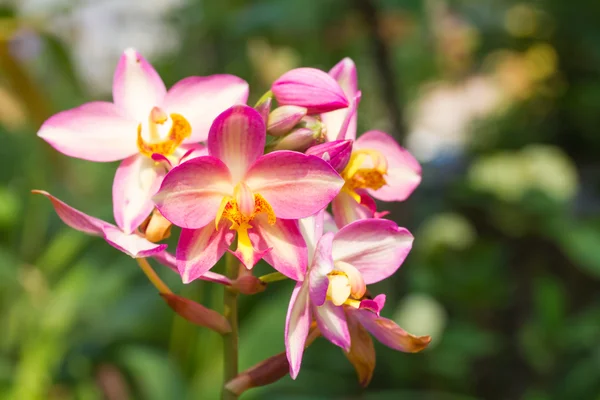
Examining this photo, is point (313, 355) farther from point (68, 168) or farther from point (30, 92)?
point (68, 168)

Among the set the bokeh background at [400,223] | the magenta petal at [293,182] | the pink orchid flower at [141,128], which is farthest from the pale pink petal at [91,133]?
the bokeh background at [400,223]

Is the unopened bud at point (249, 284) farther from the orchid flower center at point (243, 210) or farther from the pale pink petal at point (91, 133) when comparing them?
the pale pink petal at point (91, 133)

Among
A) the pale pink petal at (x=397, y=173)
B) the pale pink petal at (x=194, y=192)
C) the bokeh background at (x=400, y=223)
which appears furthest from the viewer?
the bokeh background at (x=400, y=223)

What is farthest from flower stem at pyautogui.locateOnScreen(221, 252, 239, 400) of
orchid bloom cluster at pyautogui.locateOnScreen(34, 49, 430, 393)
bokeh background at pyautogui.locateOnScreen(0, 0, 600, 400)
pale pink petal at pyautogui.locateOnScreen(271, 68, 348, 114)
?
bokeh background at pyautogui.locateOnScreen(0, 0, 600, 400)

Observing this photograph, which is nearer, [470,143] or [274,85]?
[274,85]

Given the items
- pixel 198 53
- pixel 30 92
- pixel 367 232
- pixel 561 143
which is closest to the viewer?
pixel 367 232

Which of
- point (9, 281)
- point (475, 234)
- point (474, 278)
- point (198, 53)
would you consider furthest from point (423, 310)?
point (198, 53)
